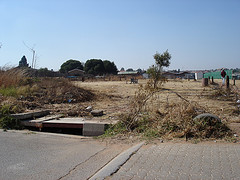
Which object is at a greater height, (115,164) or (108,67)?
(108,67)

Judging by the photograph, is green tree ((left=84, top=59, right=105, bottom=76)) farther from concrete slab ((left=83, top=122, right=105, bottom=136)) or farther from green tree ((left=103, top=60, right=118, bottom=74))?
concrete slab ((left=83, top=122, right=105, bottom=136))

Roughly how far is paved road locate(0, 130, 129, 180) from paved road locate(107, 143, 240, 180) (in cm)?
62

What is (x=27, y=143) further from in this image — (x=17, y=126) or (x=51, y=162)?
(x=17, y=126)

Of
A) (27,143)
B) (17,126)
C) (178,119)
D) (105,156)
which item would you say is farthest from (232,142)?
(17,126)

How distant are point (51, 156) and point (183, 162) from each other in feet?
8.30

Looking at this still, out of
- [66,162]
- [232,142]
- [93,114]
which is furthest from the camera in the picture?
[93,114]

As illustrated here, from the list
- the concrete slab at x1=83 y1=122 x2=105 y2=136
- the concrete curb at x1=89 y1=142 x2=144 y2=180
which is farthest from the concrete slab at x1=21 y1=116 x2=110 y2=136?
the concrete curb at x1=89 y1=142 x2=144 y2=180

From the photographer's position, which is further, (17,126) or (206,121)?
(17,126)

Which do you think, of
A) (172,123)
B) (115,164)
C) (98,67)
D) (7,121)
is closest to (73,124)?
(7,121)

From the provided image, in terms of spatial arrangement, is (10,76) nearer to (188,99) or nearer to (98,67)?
(188,99)

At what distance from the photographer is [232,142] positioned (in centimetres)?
474

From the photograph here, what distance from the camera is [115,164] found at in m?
3.90

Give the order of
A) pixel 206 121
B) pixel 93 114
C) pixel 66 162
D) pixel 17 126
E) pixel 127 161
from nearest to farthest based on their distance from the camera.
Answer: pixel 127 161
pixel 66 162
pixel 206 121
pixel 17 126
pixel 93 114

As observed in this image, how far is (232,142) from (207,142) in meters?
0.49
